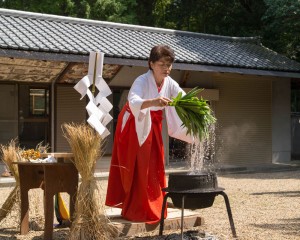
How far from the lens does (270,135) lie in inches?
625

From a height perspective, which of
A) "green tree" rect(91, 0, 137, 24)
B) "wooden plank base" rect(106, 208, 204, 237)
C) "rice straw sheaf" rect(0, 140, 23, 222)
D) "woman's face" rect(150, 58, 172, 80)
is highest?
"green tree" rect(91, 0, 137, 24)

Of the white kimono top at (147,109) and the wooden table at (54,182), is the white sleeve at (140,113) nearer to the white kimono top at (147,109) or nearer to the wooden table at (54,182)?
the white kimono top at (147,109)

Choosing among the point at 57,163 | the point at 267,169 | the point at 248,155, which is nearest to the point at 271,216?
the point at 57,163

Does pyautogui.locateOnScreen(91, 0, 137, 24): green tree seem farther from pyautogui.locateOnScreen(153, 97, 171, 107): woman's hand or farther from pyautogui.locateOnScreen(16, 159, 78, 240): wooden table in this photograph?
pyautogui.locateOnScreen(153, 97, 171, 107): woman's hand

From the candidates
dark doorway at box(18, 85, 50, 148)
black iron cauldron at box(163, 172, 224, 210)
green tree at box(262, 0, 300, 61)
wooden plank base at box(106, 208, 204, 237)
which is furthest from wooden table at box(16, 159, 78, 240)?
green tree at box(262, 0, 300, 61)

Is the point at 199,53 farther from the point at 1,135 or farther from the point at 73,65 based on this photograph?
the point at 1,135

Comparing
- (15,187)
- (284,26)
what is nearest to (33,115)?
(15,187)

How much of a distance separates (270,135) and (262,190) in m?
6.30

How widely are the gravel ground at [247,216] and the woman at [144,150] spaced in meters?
0.31

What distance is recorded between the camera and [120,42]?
13.3 metres

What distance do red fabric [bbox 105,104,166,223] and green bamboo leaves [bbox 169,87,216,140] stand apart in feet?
1.44

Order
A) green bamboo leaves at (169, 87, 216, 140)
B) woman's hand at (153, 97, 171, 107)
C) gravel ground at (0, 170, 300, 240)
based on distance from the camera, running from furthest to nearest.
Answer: gravel ground at (0, 170, 300, 240)
green bamboo leaves at (169, 87, 216, 140)
woman's hand at (153, 97, 171, 107)

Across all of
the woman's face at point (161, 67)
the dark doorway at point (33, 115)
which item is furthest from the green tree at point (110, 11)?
the woman's face at point (161, 67)

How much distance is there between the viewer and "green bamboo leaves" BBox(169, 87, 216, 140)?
4719mm
